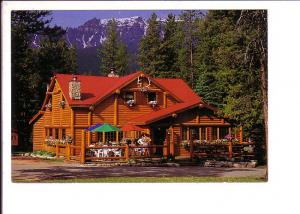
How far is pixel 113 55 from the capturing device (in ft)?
47.2

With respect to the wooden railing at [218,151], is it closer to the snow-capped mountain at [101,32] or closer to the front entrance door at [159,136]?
the front entrance door at [159,136]

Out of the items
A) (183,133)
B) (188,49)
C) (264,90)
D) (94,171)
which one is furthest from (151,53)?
(94,171)

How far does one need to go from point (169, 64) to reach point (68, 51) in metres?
2.27

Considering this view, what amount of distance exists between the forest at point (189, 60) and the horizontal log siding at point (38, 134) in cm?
17

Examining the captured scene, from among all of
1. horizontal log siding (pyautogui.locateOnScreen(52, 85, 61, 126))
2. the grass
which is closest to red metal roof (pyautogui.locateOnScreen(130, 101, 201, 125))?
the grass

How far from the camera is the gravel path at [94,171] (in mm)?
13781

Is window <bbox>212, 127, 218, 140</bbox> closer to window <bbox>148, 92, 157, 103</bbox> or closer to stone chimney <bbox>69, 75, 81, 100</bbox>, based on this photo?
window <bbox>148, 92, 157, 103</bbox>

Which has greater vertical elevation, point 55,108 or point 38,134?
point 55,108

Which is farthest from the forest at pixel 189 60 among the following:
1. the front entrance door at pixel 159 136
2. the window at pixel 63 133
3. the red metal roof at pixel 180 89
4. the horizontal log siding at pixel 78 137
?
the front entrance door at pixel 159 136

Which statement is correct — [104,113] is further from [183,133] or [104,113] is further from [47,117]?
[183,133]

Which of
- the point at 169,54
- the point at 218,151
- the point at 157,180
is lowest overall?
the point at 157,180

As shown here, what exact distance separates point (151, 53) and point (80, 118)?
2.15 m
